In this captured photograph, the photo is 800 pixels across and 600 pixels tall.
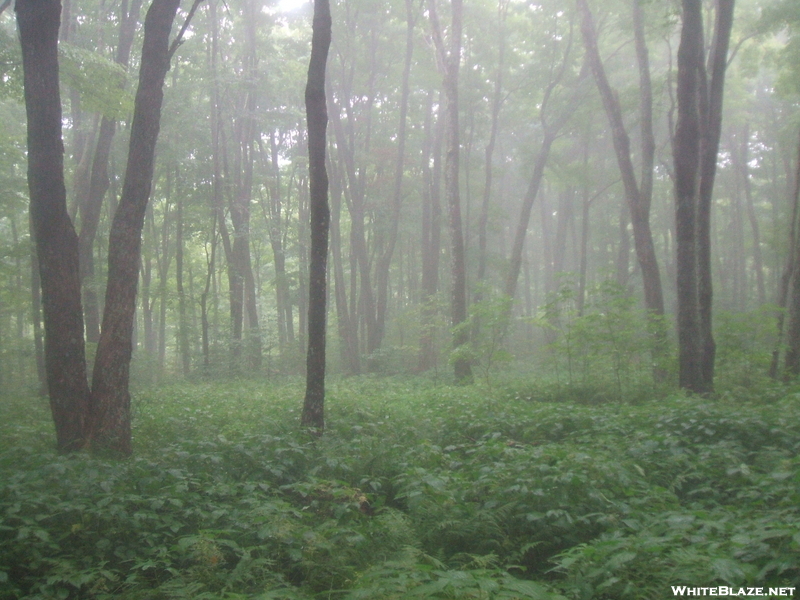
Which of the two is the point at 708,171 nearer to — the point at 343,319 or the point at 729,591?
the point at 729,591

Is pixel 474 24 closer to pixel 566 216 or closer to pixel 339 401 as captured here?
pixel 566 216

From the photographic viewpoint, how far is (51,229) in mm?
6898

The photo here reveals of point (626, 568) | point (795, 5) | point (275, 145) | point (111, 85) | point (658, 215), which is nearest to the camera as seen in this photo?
point (626, 568)

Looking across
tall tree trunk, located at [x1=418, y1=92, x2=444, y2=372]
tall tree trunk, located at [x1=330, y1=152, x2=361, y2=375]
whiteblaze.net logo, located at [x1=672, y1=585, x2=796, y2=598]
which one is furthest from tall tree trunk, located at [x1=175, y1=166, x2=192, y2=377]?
whiteblaze.net logo, located at [x1=672, y1=585, x2=796, y2=598]

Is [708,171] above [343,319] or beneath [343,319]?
above

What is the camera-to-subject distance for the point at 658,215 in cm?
3428

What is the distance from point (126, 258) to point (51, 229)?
35.2 inches

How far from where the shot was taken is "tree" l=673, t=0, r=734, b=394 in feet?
31.7

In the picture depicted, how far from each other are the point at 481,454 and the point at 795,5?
533 inches

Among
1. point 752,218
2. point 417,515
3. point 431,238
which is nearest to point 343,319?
point 431,238

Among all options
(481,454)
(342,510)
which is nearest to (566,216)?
(481,454)

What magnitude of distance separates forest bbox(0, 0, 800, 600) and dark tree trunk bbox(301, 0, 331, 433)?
45 millimetres

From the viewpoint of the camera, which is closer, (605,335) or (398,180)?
(605,335)

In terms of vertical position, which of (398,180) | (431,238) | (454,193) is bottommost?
(431,238)
